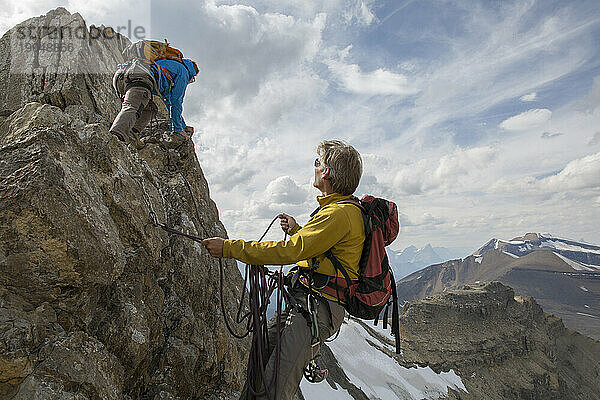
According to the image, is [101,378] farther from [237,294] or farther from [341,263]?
[237,294]

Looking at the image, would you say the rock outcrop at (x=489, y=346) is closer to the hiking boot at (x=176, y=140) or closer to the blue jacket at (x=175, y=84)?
the hiking boot at (x=176, y=140)

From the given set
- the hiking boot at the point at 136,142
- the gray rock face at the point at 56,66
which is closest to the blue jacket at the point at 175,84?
the hiking boot at the point at 136,142

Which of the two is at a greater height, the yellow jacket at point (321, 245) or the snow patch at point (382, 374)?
the yellow jacket at point (321, 245)

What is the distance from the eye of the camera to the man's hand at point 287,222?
221 inches

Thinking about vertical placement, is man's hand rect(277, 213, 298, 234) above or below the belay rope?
above

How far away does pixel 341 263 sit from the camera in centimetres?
416

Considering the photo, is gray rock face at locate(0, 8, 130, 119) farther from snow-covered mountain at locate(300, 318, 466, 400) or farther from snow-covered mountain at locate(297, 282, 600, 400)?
snow-covered mountain at locate(297, 282, 600, 400)

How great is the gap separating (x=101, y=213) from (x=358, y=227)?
3.48 metres

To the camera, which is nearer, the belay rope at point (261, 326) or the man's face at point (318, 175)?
the belay rope at point (261, 326)

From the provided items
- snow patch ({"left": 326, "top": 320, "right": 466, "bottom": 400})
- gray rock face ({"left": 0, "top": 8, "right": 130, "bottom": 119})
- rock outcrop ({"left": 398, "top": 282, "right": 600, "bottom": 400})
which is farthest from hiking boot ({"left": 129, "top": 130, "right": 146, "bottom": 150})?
rock outcrop ({"left": 398, "top": 282, "right": 600, "bottom": 400})

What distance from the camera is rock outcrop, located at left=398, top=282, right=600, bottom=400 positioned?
5019 cm

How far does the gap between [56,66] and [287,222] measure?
706cm

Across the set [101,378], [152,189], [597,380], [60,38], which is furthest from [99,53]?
[597,380]

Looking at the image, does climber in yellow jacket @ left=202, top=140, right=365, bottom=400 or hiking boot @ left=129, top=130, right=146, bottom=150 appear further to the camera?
hiking boot @ left=129, top=130, right=146, bottom=150
